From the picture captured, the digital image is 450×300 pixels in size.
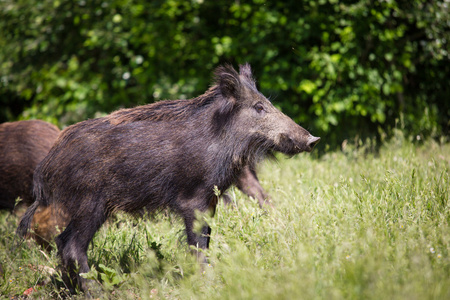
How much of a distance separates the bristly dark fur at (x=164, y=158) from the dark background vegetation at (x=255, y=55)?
8.42ft

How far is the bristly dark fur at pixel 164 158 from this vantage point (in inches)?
128

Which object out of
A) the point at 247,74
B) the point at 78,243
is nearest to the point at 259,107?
the point at 247,74

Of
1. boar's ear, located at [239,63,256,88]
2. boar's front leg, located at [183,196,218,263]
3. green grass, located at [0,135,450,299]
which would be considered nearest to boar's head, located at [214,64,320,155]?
boar's ear, located at [239,63,256,88]

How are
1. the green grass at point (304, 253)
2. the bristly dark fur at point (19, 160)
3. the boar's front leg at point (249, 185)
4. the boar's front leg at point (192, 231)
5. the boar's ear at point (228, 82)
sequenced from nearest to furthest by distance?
1. the green grass at point (304, 253)
2. the boar's front leg at point (192, 231)
3. the boar's ear at point (228, 82)
4. the boar's front leg at point (249, 185)
5. the bristly dark fur at point (19, 160)

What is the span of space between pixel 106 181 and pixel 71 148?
395 mm

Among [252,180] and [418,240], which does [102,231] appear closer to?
[252,180]

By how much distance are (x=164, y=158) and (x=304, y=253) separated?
143 centimetres

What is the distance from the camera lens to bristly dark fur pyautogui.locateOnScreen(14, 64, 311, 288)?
326 centimetres

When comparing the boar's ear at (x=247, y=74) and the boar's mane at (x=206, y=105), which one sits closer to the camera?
the boar's mane at (x=206, y=105)

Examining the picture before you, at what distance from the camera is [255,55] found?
21.8 feet

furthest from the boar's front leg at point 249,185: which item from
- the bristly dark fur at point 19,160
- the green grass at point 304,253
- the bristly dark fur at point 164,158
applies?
the bristly dark fur at point 19,160

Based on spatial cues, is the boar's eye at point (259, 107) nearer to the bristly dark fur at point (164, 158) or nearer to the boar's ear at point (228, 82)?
the bristly dark fur at point (164, 158)

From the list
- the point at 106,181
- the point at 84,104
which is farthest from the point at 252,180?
the point at 84,104

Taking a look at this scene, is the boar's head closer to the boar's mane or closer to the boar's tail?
the boar's mane
